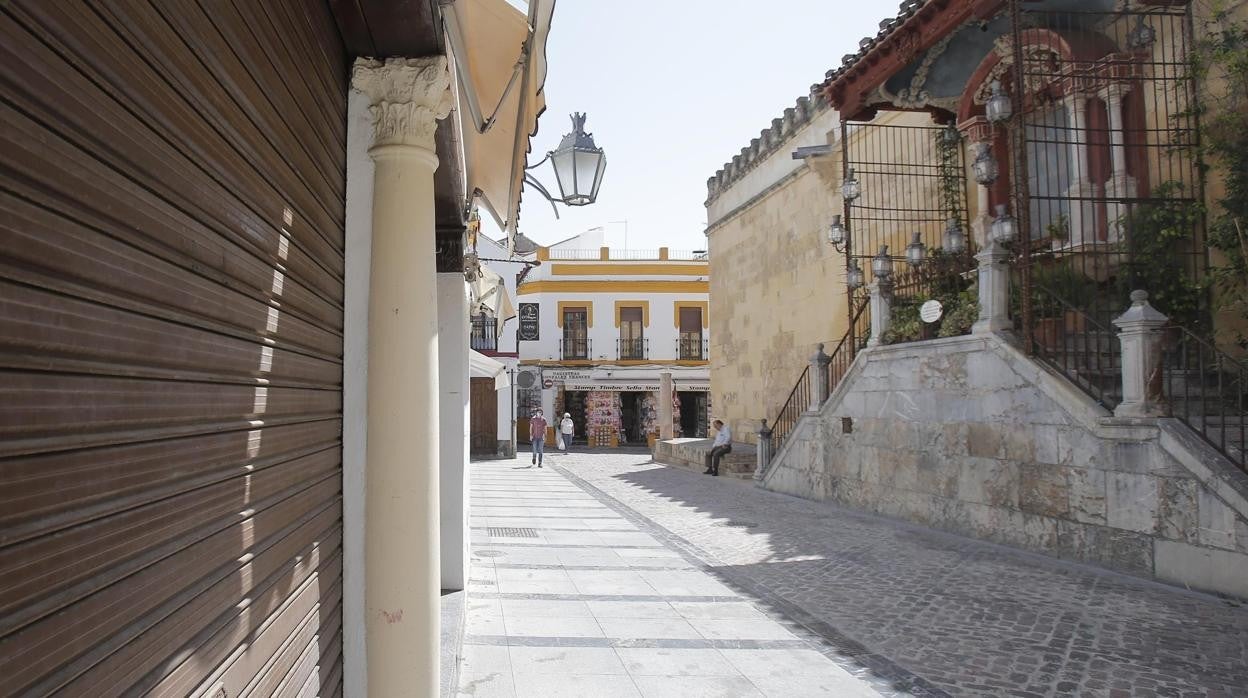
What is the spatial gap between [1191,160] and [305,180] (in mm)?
9441

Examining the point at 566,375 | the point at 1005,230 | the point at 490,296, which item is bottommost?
the point at 566,375

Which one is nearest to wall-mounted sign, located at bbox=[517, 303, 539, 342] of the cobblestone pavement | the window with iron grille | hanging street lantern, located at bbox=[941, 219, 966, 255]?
the window with iron grille

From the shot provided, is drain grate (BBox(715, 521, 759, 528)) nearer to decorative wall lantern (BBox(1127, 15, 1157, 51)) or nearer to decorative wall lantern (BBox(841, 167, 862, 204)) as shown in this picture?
decorative wall lantern (BBox(841, 167, 862, 204))

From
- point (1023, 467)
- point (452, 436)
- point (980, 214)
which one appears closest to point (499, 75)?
point (452, 436)

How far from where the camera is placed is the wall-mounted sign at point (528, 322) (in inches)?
1273

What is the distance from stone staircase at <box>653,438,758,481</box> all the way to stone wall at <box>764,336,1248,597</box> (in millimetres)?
3806

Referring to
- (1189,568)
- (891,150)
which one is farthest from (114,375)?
(891,150)

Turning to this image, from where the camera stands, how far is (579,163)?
7016mm

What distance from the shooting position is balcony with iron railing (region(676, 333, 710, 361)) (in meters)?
33.4

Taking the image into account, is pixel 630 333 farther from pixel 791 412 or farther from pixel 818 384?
pixel 818 384

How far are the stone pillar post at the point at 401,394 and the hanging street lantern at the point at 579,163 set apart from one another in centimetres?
415

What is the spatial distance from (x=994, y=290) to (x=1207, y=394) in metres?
2.05

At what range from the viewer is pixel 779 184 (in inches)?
691

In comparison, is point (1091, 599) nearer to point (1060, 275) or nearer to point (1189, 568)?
point (1189, 568)
